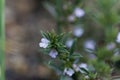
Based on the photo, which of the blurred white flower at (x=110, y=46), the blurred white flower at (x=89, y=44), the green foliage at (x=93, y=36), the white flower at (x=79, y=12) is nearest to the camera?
the green foliage at (x=93, y=36)

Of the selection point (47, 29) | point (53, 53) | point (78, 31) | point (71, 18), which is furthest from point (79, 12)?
point (53, 53)

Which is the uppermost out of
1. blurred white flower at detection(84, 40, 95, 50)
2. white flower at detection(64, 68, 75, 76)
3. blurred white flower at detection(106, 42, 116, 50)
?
blurred white flower at detection(84, 40, 95, 50)

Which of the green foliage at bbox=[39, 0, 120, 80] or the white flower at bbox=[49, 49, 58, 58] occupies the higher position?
the green foliage at bbox=[39, 0, 120, 80]

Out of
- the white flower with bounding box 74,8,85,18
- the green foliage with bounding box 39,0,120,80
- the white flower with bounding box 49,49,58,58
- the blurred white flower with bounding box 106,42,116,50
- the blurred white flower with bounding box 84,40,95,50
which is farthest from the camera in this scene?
the blurred white flower with bounding box 84,40,95,50

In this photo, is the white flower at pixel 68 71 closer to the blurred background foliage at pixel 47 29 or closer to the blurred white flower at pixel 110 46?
the blurred background foliage at pixel 47 29

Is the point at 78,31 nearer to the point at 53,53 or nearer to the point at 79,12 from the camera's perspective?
the point at 79,12

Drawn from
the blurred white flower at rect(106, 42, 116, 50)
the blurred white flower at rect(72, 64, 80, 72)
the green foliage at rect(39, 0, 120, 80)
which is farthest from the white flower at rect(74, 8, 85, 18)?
the blurred white flower at rect(72, 64, 80, 72)

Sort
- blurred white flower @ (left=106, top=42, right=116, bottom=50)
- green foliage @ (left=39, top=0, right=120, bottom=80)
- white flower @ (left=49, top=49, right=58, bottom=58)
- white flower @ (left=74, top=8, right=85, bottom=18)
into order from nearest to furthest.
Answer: white flower @ (left=49, top=49, right=58, bottom=58) → green foliage @ (left=39, top=0, right=120, bottom=80) → blurred white flower @ (left=106, top=42, right=116, bottom=50) → white flower @ (left=74, top=8, right=85, bottom=18)

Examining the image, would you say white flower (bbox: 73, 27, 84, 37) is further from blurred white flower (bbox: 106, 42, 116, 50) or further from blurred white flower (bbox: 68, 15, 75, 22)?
blurred white flower (bbox: 106, 42, 116, 50)

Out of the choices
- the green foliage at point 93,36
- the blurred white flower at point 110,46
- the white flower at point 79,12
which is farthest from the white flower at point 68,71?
the white flower at point 79,12

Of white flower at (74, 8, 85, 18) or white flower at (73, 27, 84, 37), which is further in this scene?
white flower at (73, 27, 84, 37)
